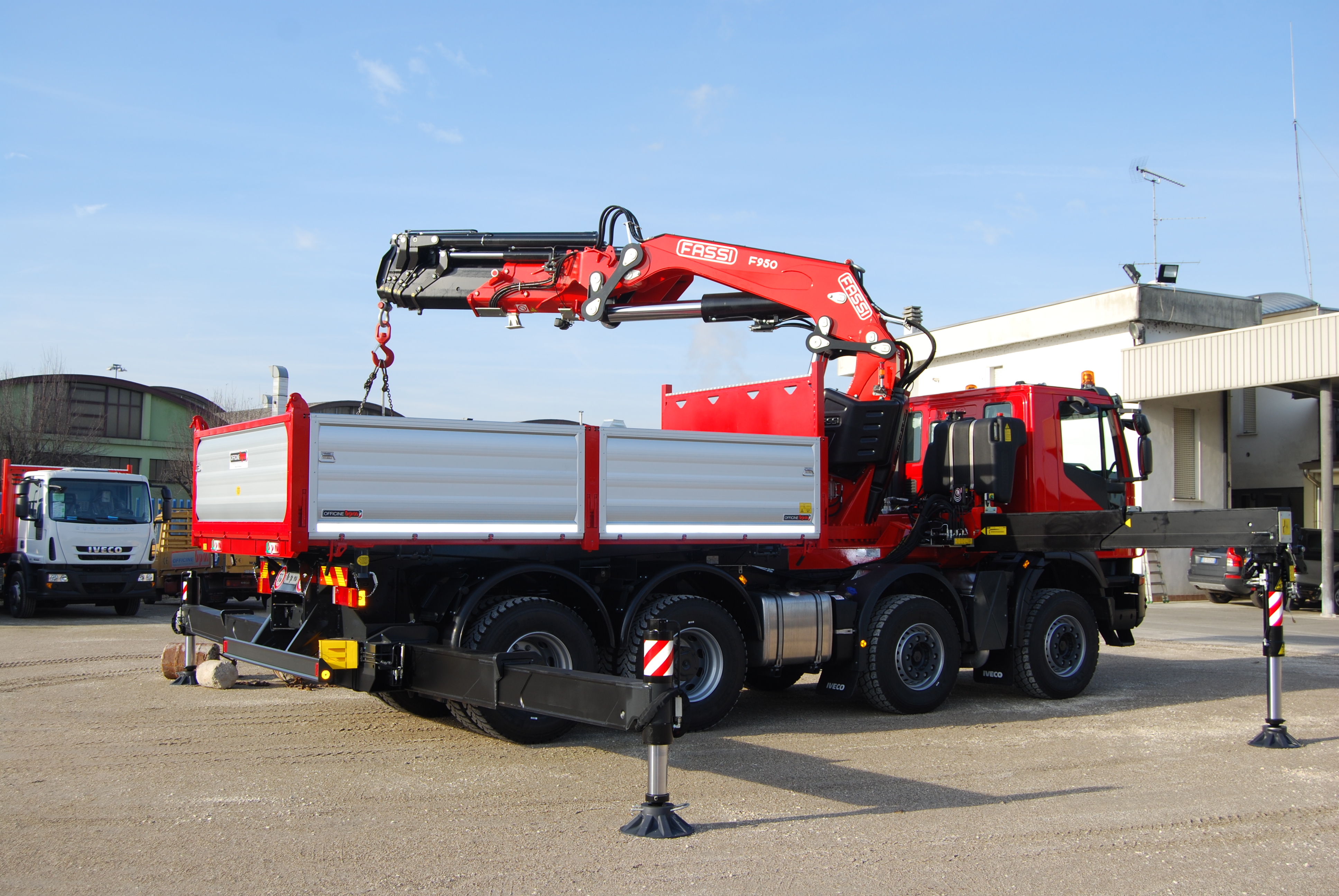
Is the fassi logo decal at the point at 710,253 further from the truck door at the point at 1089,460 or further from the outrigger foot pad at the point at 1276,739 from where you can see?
the outrigger foot pad at the point at 1276,739

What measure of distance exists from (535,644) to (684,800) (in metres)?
1.89

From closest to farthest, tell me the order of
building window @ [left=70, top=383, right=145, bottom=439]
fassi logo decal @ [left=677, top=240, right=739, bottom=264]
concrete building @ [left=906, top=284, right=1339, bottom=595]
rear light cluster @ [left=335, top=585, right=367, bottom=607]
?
1. rear light cluster @ [left=335, top=585, right=367, bottom=607]
2. fassi logo decal @ [left=677, top=240, right=739, bottom=264]
3. concrete building @ [left=906, top=284, right=1339, bottom=595]
4. building window @ [left=70, top=383, right=145, bottom=439]

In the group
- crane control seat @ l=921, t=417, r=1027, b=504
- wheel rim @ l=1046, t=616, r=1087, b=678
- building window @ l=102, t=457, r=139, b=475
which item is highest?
building window @ l=102, t=457, r=139, b=475

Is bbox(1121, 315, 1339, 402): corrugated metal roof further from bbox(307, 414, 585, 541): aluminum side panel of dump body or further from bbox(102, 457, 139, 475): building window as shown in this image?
bbox(102, 457, 139, 475): building window

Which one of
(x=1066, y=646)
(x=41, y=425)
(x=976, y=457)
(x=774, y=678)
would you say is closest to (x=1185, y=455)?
(x=1066, y=646)

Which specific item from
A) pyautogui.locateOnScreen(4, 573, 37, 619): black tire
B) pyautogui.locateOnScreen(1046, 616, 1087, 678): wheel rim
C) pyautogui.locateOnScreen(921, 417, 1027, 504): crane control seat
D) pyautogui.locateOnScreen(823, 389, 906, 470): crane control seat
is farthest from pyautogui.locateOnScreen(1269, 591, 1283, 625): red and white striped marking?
pyautogui.locateOnScreen(4, 573, 37, 619): black tire

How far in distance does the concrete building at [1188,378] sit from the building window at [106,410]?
3060 centimetres

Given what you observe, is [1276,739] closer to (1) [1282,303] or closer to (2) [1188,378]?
(2) [1188,378]

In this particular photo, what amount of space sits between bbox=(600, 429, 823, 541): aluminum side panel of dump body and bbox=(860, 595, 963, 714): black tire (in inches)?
45.3

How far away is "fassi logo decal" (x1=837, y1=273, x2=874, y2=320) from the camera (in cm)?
989

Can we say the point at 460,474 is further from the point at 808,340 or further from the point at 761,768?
the point at 808,340

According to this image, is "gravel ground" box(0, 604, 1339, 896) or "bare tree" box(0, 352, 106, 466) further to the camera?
"bare tree" box(0, 352, 106, 466)

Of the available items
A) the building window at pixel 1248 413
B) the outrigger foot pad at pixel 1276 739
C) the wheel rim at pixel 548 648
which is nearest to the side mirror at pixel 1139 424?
the outrigger foot pad at pixel 1276 739

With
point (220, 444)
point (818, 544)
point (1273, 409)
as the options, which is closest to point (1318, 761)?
point (818, 544)
